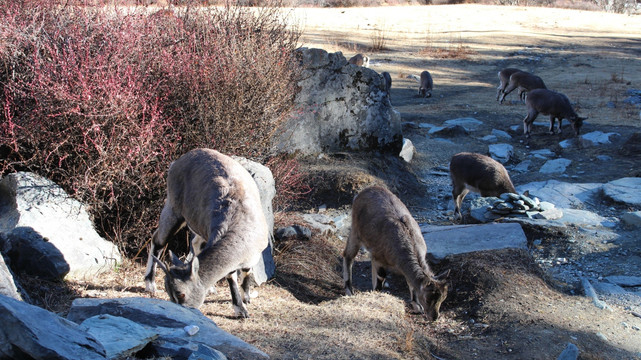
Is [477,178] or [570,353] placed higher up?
[477,178]

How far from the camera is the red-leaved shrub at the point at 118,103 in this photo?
702 cm

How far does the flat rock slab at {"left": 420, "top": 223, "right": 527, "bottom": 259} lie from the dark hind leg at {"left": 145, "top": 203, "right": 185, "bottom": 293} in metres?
3.75

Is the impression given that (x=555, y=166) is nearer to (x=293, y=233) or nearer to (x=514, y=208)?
(x=514, y=208)

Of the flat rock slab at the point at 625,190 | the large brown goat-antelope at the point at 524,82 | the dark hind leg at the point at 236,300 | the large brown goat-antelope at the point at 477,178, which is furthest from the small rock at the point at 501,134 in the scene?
the dark hind leg at the point at 236,300

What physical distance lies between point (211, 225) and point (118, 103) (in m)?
2.12

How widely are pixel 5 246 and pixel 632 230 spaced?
30.2ft

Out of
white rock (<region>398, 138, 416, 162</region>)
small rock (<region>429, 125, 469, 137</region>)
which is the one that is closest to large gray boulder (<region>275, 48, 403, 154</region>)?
white rock (<region>398, 138, 416, 162</region>)

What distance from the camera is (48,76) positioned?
7066 millimetres

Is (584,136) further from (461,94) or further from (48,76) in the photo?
(48,76)

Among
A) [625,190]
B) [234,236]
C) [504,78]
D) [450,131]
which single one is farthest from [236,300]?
[504,78]

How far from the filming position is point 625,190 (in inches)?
455

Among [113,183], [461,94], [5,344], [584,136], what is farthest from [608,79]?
[5,344]

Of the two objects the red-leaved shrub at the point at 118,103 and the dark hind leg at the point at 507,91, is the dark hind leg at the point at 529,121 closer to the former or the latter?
the dark hind leg at the point at 507,91

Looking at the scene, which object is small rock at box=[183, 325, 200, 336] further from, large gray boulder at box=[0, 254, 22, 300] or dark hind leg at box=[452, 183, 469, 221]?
dark hind leg at box=[452, 183, 469, 221]
